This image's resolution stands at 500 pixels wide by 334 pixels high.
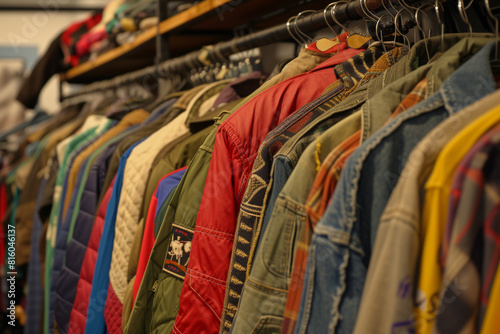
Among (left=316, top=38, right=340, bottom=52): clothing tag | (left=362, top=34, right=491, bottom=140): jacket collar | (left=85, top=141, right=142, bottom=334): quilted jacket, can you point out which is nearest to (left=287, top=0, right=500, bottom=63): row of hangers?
(left=316, top=38, right=340, bottom=52): clothing tag

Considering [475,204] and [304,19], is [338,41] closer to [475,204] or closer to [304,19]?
[304,19]

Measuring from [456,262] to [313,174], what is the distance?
220 mm

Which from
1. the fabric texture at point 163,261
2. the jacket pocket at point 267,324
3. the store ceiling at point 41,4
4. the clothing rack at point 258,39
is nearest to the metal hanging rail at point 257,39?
the clothing rack at point 258,39

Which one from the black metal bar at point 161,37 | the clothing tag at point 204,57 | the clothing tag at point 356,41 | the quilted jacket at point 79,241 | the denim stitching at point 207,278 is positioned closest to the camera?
the denim stitching at point 207,278

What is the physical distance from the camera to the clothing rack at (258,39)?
0.84m

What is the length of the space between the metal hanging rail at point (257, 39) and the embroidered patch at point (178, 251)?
0.49 meters

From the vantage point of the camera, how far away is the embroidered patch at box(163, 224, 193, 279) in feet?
2.69

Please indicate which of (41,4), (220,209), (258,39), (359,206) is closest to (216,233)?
(220,209)

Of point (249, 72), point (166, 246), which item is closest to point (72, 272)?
point (166, 246)

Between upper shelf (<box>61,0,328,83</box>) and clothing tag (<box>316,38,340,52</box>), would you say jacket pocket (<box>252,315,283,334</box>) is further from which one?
upper shelf (<box>61,0,328,83</box>)

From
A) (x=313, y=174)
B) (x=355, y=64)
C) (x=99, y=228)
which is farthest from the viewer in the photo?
(x=99, y=228)

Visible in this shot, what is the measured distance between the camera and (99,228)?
1086mm

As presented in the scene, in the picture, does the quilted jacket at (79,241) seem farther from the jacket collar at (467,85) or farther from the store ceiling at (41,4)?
the store ceiling at (41,4)

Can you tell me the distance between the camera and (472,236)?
41 cm
